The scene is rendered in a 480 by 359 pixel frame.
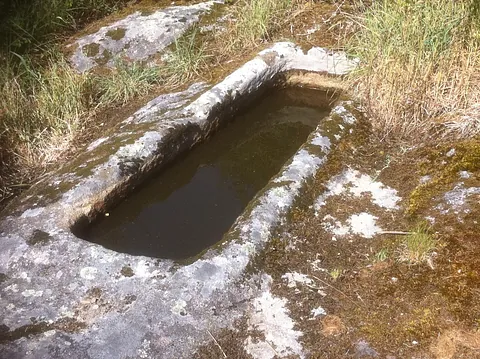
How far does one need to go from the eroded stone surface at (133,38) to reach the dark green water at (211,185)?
1446 mm

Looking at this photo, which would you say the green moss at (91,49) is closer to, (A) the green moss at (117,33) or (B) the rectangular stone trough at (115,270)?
(A) the green moss at (117,33)

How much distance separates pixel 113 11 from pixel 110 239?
3834mm

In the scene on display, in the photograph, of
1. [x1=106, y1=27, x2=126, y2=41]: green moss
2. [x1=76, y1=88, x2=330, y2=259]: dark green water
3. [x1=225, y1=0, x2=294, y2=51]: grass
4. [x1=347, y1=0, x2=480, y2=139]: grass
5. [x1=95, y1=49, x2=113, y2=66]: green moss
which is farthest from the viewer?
[x1=106, y1=27, x2=126, y2=41]: green moss

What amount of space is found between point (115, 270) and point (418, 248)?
1642 millimetres

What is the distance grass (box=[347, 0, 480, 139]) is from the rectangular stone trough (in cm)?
40

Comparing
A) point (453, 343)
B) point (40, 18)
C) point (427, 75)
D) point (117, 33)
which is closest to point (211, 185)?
point (427, 75)

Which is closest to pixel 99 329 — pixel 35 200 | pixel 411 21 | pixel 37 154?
pixel 35 200

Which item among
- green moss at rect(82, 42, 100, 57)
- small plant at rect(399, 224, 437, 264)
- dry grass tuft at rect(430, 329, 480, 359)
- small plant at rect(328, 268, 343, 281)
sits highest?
green moss at rect(82, 42, 100, 57)

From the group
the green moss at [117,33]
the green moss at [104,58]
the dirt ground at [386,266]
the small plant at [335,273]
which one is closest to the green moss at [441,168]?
the dirt ground at [386,266]

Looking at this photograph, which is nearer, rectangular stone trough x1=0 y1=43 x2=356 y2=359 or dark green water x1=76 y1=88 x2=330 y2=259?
rectangular stone trough x1=0 y1=43 x2=356 y2=359

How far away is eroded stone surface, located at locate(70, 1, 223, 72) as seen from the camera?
5480 mm

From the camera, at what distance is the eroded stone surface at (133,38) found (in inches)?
216

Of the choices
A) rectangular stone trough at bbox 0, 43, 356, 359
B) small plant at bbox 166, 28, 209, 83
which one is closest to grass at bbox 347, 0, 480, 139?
rectangular stone trough at bbox 0, 43, 356, 359

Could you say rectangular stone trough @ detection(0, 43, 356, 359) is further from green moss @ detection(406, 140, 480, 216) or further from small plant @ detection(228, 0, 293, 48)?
small plant @ detection(228, 0, 293, 48)
